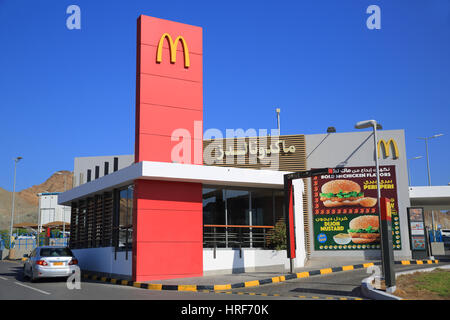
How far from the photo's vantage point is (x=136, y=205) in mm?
17203

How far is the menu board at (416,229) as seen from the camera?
23.9m

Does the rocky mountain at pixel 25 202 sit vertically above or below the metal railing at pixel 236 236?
above

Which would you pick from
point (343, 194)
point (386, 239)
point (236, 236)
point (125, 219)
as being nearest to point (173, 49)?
point (125, 219)

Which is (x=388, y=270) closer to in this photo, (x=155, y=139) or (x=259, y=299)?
(x=259, y=299)

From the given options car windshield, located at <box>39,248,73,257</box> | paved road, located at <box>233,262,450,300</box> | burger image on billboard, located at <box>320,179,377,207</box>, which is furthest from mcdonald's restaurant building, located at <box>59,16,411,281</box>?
paved road, located at <box>233,262,450,300</box>

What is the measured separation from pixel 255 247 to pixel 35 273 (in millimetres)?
9140

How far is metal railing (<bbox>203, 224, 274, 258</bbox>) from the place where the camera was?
64.3ft

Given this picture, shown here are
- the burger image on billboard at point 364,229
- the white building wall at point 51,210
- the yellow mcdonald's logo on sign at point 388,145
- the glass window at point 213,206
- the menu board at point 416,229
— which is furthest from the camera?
the white building wall at point 51,210

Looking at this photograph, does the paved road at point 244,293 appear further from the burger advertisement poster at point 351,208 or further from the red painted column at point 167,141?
the burger advertisement poster at point 351,208

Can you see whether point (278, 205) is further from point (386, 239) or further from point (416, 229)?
point (386, 239)

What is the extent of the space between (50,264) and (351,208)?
16403 millimetres

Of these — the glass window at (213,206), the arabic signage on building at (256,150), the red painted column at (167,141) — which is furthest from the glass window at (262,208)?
the arabic signage on building at (256,150)

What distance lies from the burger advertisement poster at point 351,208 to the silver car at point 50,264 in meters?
14.1
